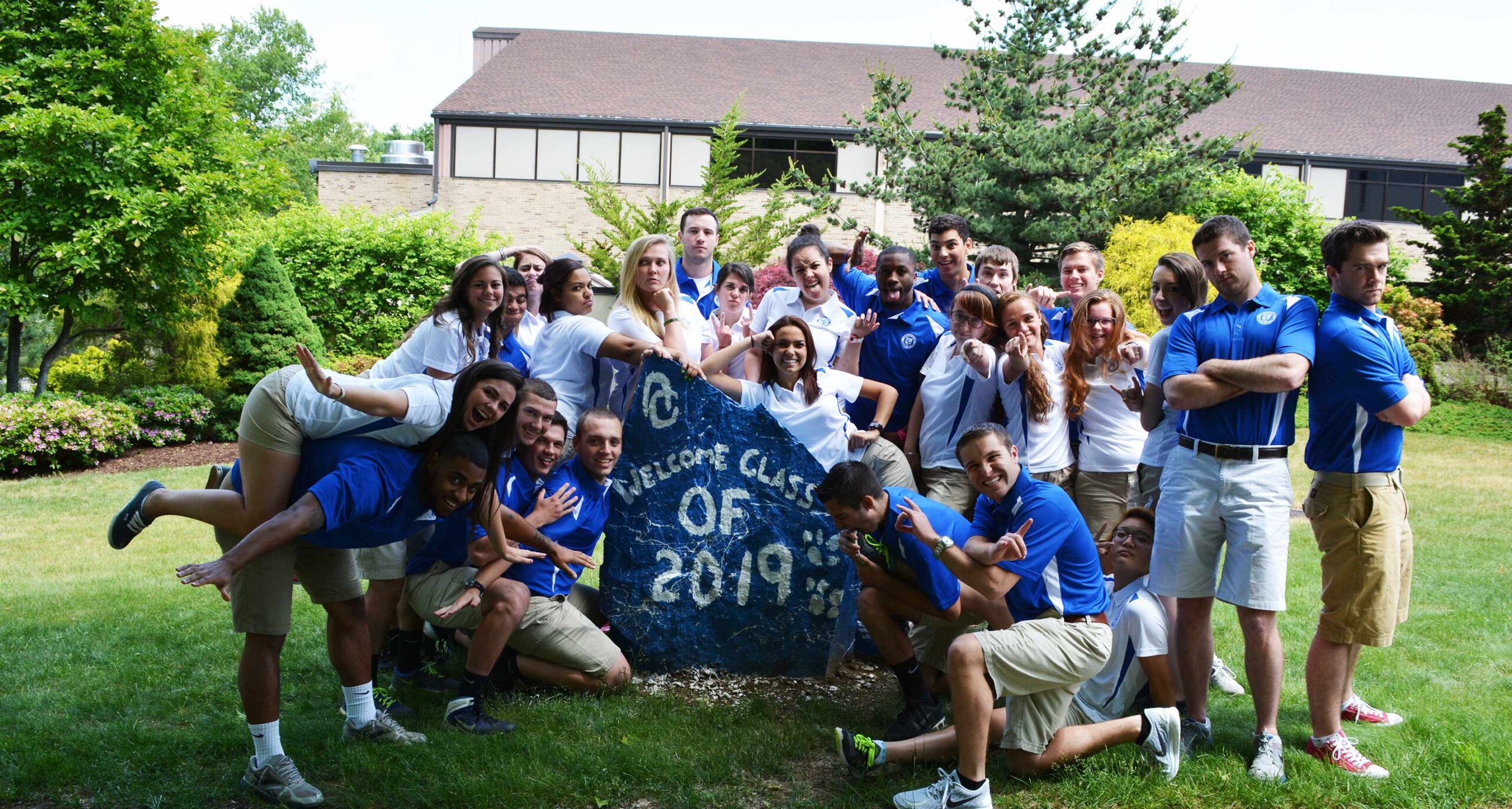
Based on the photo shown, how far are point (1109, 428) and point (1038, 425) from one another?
36 cm

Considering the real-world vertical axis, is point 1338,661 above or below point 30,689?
above

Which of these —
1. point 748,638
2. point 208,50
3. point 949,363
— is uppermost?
point 208,50

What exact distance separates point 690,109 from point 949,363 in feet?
74.9

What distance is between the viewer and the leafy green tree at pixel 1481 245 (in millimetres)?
18500

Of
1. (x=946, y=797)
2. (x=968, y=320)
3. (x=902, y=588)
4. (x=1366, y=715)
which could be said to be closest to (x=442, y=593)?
(x=902, y=588)

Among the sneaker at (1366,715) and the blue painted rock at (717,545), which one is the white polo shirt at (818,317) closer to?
the blue painted rock at (717,545)

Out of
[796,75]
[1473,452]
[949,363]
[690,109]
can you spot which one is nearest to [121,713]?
→ [949,363]

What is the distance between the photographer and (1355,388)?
13.8 feet

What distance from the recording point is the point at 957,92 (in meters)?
19.1

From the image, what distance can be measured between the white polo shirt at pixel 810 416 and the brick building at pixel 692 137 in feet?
67.4

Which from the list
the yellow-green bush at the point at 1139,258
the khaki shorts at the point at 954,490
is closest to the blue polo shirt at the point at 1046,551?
the khaki shorts at the point at 954,490

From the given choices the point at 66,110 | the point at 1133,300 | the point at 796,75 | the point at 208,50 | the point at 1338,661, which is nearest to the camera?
the point at 1338,661

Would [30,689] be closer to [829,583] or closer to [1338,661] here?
[829,583]

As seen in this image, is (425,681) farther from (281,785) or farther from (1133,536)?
(1133,536)
